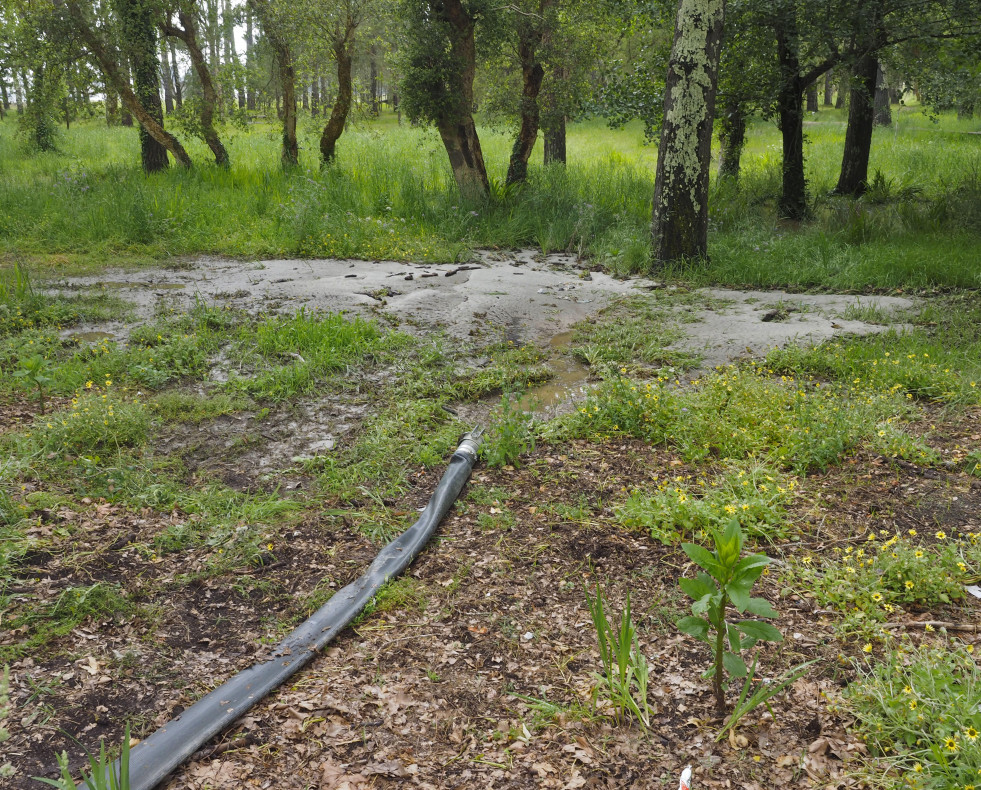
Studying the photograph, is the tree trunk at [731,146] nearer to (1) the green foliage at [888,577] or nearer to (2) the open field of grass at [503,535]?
(2) the open field of grass at [503,535]

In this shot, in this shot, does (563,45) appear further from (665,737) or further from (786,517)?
(665,737)

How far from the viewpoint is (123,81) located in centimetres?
1201

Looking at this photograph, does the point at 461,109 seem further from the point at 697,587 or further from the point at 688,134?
the point at 697,587

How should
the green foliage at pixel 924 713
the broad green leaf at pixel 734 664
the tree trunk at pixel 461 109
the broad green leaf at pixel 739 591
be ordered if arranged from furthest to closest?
the tree trunk at pixel 461 109
the broad green leaf at pixel 734 664
the broad green leaf at pixel 739 591
the green foliage at pixel 924 713

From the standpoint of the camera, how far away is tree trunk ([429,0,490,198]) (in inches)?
430

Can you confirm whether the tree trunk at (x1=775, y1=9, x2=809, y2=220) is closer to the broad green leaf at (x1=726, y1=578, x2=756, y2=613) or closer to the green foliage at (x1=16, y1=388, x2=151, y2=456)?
the green foliage at (x1=16, y1=388, x2=151, y2=456)

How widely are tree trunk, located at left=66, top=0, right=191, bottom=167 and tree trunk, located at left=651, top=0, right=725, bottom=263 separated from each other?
8949 millimetres

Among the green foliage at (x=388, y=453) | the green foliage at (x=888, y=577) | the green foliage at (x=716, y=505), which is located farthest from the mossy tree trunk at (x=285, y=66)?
the green foliage at (x=888, y=577)

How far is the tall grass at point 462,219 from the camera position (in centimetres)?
863

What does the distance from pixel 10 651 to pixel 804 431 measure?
4127 millimetres

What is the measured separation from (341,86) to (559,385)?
9171 millimetres

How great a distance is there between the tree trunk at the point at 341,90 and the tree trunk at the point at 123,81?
264cm

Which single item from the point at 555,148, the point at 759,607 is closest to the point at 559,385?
the point at 759,607

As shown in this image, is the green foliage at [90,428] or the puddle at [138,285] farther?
the puddle at [138,285]
